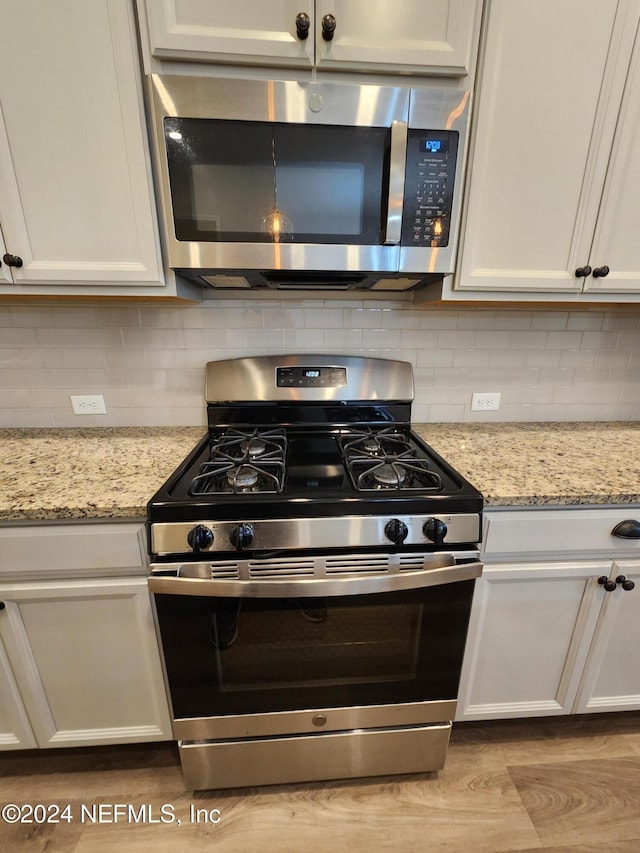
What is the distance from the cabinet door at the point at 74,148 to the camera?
3.01 ft

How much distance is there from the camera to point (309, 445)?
133cm

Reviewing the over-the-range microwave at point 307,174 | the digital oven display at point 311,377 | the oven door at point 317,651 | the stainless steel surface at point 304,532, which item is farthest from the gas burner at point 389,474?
the over-the-range microwave at point 307,174

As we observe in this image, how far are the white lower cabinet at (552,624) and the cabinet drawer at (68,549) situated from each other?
0.97 m

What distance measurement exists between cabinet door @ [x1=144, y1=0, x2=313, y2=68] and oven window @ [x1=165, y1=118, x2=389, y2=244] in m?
0.15

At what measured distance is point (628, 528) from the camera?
105 cm

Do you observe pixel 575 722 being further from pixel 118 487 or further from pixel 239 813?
pixel 118 487

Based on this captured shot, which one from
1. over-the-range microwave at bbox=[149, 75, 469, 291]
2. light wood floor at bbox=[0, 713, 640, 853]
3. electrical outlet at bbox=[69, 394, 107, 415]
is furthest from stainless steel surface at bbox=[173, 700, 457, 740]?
over-the-range microwave at bbox=[149, 75, 469, 291]

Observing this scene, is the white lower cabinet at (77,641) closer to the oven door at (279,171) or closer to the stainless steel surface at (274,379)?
the stainless steel surface at (274,379)

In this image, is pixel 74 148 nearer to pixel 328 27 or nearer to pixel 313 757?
pixel 328 27

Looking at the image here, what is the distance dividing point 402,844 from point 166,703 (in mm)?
795

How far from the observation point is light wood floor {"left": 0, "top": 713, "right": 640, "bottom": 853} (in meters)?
1.07

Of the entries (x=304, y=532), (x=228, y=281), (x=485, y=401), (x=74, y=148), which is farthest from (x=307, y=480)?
(x=74, y=148)

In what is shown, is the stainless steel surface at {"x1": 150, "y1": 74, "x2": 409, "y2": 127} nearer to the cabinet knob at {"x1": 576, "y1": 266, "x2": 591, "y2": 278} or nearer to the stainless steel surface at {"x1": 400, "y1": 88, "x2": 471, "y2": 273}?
the stainless steel surface at {"x1": 400, "y1": 88, "x2": 471, "y2": 273}

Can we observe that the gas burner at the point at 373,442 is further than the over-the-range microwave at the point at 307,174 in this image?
Yes
